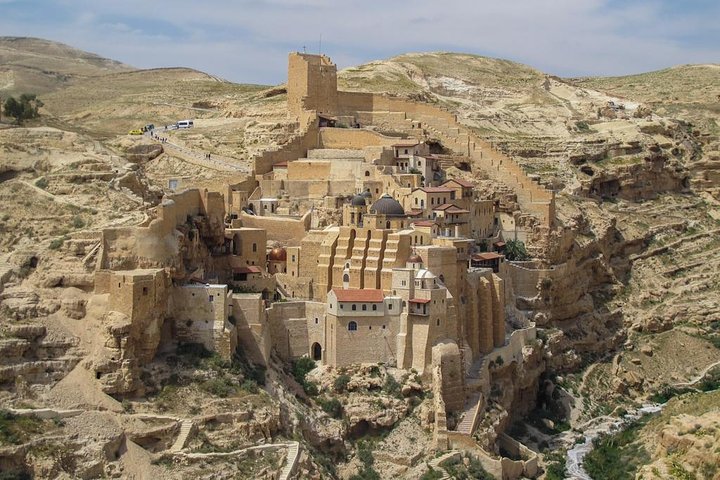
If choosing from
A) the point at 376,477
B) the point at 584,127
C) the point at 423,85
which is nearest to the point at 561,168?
the point at 584,127

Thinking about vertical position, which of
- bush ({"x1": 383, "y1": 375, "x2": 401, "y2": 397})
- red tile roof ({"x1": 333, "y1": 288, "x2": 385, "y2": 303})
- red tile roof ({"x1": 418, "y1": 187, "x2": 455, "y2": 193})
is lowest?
bush ({"x1": 383, "y1": 375, "x2": 401, "y2": 397})

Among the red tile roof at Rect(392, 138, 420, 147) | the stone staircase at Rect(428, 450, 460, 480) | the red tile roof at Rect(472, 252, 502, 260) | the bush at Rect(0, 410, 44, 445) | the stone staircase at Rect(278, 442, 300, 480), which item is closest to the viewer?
the bush at Rect(0, 410, 44, 445)

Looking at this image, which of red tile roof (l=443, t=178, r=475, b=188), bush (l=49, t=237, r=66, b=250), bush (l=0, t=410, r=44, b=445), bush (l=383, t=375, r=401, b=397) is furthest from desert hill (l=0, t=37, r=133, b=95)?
bush (l=0, t=410, r=44, b=445)

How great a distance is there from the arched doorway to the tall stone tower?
20580 mm

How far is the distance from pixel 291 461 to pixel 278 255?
12982 millimetres

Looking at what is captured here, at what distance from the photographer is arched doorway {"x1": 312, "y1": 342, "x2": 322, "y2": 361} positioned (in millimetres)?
49812

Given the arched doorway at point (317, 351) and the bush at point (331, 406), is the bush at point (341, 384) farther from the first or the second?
the arched doorway at point (317, 351)

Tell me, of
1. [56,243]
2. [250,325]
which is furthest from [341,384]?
[56,243]

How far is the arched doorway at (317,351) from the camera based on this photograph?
49812 millimetres

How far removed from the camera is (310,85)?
67.6 meters

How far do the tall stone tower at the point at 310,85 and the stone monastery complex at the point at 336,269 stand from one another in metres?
3.10

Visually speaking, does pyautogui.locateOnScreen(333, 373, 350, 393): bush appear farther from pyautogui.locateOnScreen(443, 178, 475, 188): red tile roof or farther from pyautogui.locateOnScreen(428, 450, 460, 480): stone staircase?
pyautogui.locateOnScreen(443, 178, 475, 188): red tile roof

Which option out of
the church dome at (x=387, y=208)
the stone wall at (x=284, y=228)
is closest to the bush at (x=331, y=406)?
the stone wall at (x=284, y=228)

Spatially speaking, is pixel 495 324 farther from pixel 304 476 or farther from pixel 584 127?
pixel 584 127
